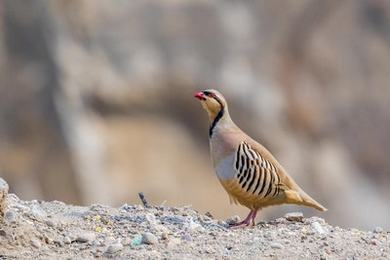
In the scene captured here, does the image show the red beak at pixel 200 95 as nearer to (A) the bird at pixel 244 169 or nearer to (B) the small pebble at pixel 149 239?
(A) the bird at pixel 244 169

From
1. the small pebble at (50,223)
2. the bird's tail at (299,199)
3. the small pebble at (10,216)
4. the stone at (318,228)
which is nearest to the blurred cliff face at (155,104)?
the bird's tail at (299,199)

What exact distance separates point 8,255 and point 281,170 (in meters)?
1.91

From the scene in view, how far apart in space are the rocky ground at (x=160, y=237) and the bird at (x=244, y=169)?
0.47 ft

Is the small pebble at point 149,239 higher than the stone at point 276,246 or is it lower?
lower

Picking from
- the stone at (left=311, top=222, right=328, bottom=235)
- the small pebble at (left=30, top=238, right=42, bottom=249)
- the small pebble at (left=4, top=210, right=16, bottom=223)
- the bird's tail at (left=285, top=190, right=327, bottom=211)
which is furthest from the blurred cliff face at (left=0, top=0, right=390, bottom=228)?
the small pebble at (left=30, top=238, right=42, bottom=249)

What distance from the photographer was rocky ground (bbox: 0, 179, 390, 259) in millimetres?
6250

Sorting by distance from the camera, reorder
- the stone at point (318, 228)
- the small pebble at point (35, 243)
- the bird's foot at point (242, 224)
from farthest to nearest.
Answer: the bird's foot at point (242, 224), the stone at point (318, 228), the small pebble at point (35, 243)


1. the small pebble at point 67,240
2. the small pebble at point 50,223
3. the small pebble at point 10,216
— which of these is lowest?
the small pebble at point 67,240

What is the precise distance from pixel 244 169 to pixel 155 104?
1396 cm

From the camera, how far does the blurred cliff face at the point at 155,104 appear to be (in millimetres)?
20125

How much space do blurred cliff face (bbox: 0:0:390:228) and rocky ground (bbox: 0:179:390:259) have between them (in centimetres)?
1274

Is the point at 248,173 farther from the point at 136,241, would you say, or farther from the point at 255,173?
the point at 136,241

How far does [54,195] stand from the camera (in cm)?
2005

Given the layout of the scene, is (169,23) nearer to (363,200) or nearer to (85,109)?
(85,109)
